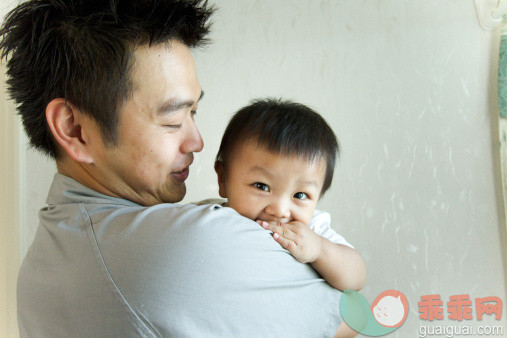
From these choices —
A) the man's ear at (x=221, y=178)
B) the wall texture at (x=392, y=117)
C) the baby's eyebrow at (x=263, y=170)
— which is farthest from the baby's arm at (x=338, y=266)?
the wall texture at (x=392, y=117)

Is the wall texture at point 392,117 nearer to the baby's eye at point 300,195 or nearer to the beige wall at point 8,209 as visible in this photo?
the beige wall at point 8,209

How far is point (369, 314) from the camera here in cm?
120

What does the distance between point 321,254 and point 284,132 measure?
0.34 metres

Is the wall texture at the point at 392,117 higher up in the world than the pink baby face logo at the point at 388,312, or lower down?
higher up

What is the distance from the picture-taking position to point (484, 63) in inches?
79.6

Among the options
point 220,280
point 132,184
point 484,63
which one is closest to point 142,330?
point 220,280

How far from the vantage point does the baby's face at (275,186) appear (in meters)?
1.24

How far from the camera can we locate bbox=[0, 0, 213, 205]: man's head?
111cm

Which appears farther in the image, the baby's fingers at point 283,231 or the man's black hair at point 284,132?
the man's black hair at point 284,132

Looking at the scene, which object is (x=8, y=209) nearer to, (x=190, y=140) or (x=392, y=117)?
(x=190, y=140)

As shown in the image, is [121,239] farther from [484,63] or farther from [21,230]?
[484,63]

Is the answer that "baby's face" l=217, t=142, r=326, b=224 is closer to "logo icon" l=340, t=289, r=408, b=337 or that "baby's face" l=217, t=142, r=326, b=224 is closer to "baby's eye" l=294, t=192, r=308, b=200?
"baby's eye" l=294, t=192, r=308, b=200

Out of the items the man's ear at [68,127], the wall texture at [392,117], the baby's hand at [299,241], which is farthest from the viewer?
the wall texture at [392,117]

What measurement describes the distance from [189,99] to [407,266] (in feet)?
4.38
